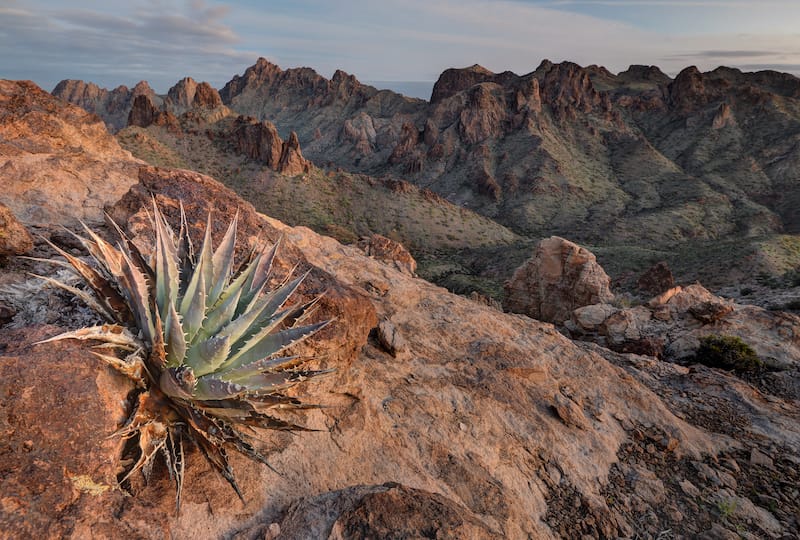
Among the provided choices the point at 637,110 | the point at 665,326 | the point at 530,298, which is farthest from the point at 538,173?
the point at 665,326

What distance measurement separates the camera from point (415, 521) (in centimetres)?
225

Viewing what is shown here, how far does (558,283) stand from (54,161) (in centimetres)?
1524

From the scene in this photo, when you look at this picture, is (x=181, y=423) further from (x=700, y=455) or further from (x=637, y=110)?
(x=637, y=110)

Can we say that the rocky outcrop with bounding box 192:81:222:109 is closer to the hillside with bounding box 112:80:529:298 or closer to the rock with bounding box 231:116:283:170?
the hillside with bounding box 112:80:529:298

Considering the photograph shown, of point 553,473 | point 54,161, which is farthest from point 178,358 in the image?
point 54,161

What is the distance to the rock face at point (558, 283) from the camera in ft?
51.3

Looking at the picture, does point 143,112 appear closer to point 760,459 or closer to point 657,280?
point 657,280

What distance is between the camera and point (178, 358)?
2369 millimetres

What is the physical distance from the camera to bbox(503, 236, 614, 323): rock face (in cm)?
1565

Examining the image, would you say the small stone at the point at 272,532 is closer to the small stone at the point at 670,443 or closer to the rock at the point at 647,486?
the rock at the point at 647,486

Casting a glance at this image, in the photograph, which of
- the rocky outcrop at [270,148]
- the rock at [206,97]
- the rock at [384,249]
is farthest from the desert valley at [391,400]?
the rock at [206,97]

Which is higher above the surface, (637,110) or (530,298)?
(637,110)

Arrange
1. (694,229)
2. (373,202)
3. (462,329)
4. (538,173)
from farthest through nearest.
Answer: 1. (538,173)
2. (373,202)
3. (694,229)
4. (462,329)

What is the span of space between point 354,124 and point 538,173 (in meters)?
67.5
